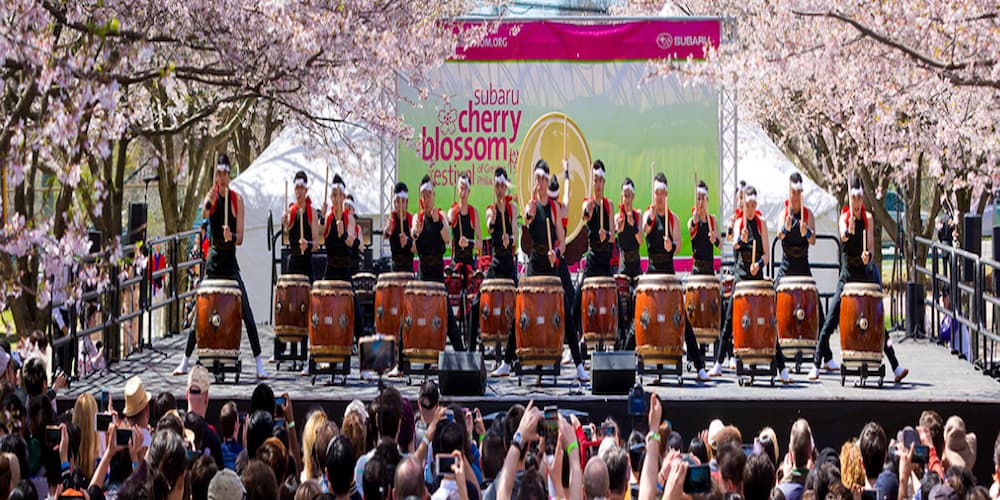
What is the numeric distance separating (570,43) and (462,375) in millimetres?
7934

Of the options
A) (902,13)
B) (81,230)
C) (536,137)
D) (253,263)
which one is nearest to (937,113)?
(536,137)

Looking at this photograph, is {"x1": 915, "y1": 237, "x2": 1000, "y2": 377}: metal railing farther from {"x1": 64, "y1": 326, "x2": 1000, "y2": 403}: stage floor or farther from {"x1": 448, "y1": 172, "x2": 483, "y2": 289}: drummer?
{"x1": 448, "y1": 172, "x2": 483, "y2": 289}: drummer

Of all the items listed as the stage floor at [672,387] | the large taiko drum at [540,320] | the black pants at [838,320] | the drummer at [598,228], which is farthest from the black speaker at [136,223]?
the black pants at [838,320]

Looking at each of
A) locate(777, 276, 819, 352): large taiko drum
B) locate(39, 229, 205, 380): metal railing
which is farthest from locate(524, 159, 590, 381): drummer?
locate(39, 229, 205, 380): metal railing

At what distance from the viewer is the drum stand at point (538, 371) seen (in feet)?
45.9

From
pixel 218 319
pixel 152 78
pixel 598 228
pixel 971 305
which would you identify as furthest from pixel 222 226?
pixel 971 305

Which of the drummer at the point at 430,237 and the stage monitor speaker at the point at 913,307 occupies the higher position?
the drummer at the point at 430,237

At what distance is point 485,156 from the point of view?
19.8 meters

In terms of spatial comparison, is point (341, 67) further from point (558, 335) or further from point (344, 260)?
point (558, 335)

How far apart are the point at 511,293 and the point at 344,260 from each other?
1614 mm

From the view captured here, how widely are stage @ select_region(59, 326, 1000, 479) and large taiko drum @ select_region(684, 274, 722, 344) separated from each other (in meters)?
1.09

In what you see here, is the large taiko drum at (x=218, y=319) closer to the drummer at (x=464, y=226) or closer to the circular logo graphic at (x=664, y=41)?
the drummer at (x=464, y=226)

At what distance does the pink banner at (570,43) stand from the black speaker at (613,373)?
24.1 ft

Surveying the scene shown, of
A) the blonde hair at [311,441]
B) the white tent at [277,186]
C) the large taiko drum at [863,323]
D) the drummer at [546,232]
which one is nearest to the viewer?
the blonde hair at [311,441]
